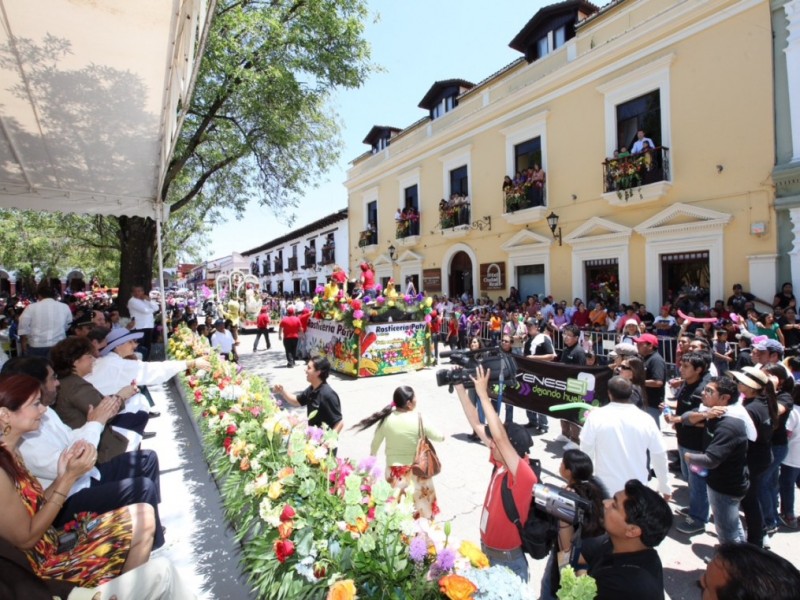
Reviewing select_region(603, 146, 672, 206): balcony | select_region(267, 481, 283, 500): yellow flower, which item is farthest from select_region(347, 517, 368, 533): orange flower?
select_region(603, 146, 672, 206): balcony

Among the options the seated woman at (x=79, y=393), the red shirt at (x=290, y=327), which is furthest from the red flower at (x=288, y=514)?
the red shirt at (x=290, y=327)

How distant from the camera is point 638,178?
1103 cm

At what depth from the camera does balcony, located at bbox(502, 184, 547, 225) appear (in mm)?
13680

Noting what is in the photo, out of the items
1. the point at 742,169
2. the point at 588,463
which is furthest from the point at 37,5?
the point at 742,169

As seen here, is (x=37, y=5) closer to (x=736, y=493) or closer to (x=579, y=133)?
(x=736, y=493)

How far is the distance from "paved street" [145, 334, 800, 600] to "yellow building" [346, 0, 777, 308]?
21.4 ft

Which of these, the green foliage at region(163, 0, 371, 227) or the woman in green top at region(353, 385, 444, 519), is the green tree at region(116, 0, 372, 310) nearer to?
the green foliage at region(163, 0, 371, 227)

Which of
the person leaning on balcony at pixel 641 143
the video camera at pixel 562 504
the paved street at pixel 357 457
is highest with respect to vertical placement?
the person leaning on balcony at pixel 641 143

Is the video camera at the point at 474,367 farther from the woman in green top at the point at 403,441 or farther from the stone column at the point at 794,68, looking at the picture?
→ the stone column at the point at 794,68

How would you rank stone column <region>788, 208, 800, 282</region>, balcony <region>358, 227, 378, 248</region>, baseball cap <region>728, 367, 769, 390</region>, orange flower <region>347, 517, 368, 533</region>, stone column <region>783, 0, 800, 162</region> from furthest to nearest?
balcony <region>358, 227, 378, 248</region> < stone column <region>788, 208, 800, 282</region> < stone column <region>783, 0, 800, 162</region> < baseball cap <region>728, 367, 769, 390</region> < orange flower <region>347, 517, 368, 533</region>

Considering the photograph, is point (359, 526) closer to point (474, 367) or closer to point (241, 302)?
point (474, 367)

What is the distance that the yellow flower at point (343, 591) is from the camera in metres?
1.61

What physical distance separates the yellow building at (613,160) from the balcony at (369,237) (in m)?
3.56

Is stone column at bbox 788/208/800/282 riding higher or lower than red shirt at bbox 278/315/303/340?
higher
